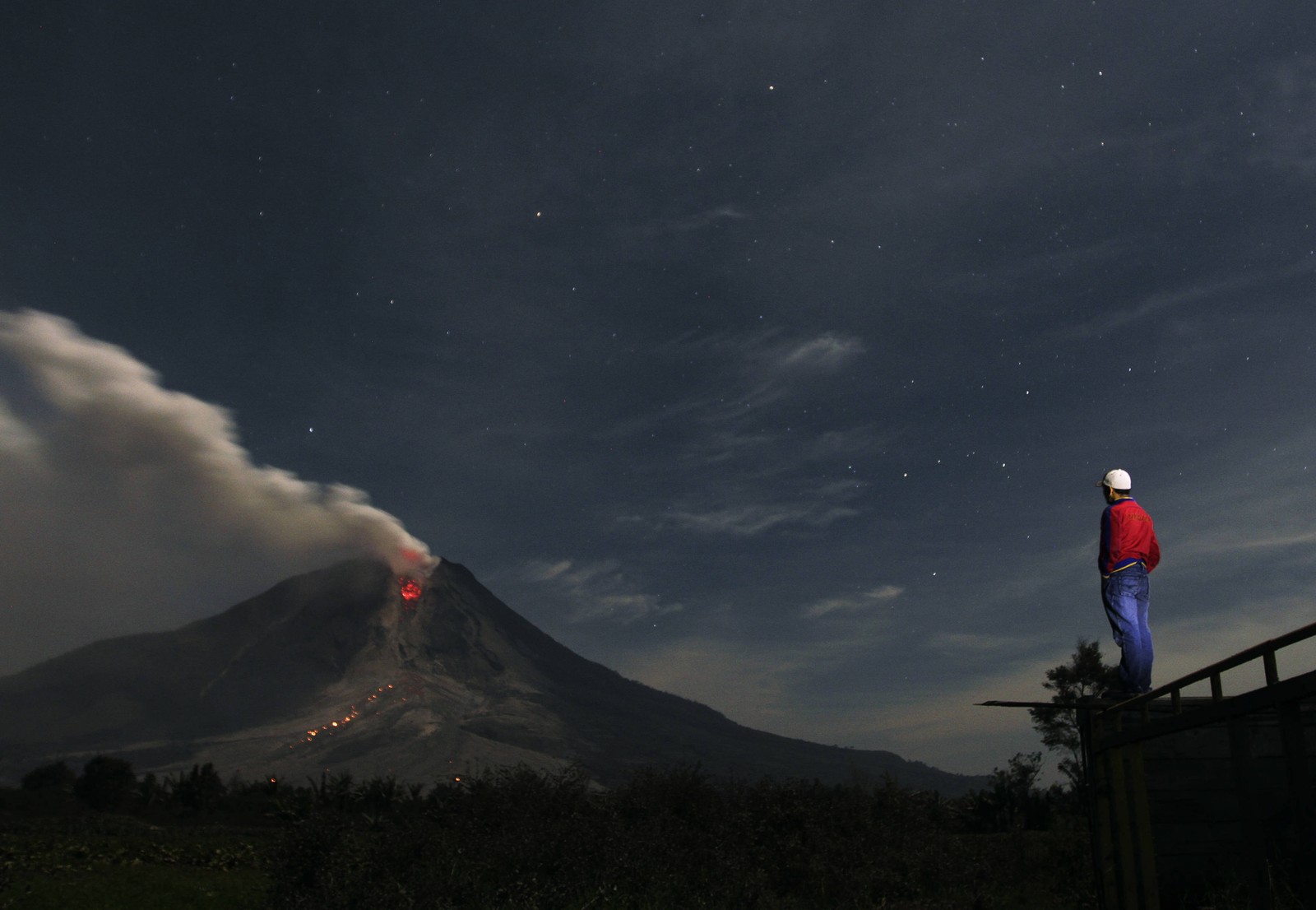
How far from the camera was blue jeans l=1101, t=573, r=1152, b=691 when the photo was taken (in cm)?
952

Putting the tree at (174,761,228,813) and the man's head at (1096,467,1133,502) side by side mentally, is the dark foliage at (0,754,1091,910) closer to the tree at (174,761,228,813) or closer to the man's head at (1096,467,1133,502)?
the man's head at (1096,467,1133,502)

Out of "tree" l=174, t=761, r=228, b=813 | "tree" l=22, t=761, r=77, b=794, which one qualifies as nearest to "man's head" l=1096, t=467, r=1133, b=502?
"tree" l=174, t=761, r=228, b=813

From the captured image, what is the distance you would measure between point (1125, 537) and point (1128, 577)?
38 cm

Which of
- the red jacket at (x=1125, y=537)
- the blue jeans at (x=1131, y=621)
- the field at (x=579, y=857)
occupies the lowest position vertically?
the field at (x=579, y=857)

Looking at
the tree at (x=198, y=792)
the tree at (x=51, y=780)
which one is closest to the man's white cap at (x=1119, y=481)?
the tree at (x=198, y=792)

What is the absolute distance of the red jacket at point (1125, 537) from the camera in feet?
31.8

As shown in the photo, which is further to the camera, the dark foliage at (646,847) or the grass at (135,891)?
the dark foliage at (646,847)

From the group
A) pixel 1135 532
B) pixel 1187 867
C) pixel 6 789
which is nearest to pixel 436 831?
A: pixel 1187 867

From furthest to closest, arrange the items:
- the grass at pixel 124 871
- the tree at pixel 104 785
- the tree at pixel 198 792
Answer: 1. the tree at pixel 104 785
2. the tree at pixel 198 792
3. the grass at pixel 124 871

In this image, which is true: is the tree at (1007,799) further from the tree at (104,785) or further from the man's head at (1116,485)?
the tree at (104,785)

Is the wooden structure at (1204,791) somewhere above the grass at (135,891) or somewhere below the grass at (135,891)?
above

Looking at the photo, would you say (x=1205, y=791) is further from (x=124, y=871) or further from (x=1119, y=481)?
(x=124, y=871)

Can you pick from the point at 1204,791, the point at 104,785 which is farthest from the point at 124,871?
the point at 104,785

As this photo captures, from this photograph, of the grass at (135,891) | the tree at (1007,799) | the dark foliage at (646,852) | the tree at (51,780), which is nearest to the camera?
the grass at (135,891)
